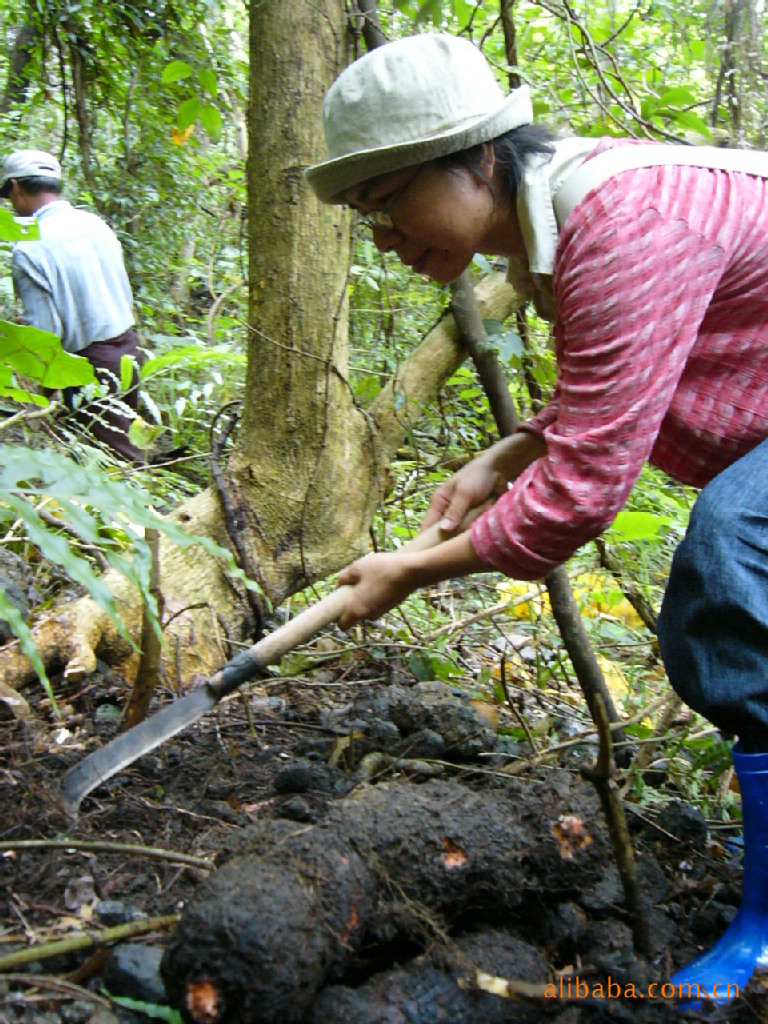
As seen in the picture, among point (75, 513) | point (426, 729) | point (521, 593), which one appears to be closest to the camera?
point (75, 513)

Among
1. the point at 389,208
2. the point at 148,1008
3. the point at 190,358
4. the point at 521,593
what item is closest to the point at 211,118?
the point at 190,358

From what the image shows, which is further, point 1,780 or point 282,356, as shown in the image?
point 282,356

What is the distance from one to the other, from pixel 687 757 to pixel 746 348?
1.38 m

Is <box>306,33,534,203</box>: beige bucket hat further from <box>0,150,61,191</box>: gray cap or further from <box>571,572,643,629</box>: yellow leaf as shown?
<box>0,150,61,191</box>: gray cap

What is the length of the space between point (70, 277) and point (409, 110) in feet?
13.4

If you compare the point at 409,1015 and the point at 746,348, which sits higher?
the point at 746,348

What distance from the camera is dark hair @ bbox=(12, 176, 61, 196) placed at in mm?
5336

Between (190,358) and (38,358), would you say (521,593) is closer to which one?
(190,358)

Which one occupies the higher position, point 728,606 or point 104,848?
point 728,606

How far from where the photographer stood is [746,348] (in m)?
1.78

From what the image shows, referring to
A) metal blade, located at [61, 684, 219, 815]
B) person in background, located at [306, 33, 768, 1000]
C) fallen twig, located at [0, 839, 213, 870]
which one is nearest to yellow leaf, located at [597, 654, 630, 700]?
person in background, located at [306, 33, 768, 1000]

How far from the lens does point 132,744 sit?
1.91 m

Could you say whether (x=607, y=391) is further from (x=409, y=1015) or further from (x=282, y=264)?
(x=282, y=264)

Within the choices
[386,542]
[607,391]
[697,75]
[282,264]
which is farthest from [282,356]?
[697,75]
